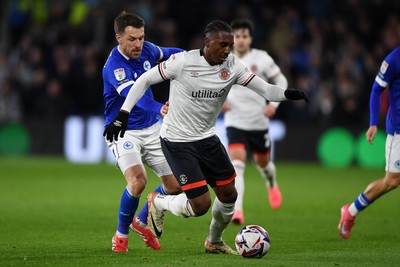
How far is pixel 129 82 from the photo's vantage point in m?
8.61

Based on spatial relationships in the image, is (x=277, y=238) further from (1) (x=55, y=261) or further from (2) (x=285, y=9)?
(2) (x=285, y=9)

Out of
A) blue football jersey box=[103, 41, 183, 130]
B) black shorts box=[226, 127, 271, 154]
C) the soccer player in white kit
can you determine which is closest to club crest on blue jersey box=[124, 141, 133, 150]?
blue football jersey box=[103, 41, 183, 130]

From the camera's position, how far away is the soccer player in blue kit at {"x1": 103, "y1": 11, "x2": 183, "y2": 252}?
8.67 metres

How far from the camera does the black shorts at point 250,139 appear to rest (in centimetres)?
1209

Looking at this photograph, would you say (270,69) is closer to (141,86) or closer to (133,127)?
(133,127)

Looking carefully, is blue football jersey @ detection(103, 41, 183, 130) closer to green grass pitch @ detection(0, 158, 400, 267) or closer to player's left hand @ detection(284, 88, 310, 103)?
player's left hand @ detection(284, 88, 310, 103)

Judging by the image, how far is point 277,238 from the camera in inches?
385

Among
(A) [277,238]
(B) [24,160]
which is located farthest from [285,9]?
(A) [277,238]

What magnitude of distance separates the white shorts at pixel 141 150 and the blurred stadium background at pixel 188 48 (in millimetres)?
11081

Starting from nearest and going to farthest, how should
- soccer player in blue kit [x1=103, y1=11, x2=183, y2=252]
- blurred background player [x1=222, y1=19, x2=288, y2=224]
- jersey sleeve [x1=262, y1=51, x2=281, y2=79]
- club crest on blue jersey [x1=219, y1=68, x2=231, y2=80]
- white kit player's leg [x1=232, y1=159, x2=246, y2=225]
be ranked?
club crest on blue jersey [x1=219, y1=68, x2=231, y2=80] → soccer player in blue kit [x1=103, y1=11, x2=183, y2=252] → white kit player's leg [x1=232, y1=159, x2=246, y2=225] → blurred background player [x1=222, y1=19, x2=288, y2=224] → jersey sleeve [x1=262, y1=51, x2=281, y2=79]

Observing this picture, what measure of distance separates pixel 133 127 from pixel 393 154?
291 cm

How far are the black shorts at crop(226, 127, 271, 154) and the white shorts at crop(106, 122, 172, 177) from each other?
2940mm

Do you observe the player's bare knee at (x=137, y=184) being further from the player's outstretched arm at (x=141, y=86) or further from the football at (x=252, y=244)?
the football at (x=252, y=244)

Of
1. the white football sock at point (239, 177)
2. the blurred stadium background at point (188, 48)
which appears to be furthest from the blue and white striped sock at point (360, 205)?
the blurred stadium background at point (188, 48)
